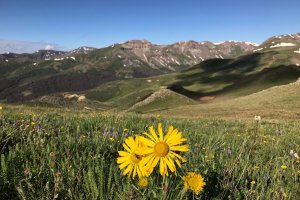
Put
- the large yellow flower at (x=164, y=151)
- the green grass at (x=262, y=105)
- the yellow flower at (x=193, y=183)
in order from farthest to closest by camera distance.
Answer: the green grass at (x=262, y=105) < the yellow flower at (x=193, y=183) < the large yellow flower at (x=164, y=151)

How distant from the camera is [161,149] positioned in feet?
Answer: 7.27

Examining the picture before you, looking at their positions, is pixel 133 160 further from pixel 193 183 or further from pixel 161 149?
pixel 193 183

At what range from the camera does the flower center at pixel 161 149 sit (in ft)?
7.25

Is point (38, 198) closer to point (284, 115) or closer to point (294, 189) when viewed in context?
point (294, 189)

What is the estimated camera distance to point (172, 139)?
2250mm

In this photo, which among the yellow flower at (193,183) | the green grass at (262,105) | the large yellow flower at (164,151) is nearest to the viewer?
the large yellow flower at (164,151)

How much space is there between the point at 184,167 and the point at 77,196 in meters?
1.53

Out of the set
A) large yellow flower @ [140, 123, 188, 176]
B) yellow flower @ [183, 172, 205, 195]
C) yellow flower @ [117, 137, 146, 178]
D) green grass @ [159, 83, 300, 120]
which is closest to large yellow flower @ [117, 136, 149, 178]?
yellow flower @ [117, 137, 146, 178]

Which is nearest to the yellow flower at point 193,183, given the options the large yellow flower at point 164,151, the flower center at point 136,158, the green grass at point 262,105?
the large yellow flower at point 164,151

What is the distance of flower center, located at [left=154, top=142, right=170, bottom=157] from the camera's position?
2211 mm

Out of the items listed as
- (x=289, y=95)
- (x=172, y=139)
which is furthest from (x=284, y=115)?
(x=172, y=139)

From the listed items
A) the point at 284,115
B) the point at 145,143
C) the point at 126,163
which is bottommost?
the point at 284,115

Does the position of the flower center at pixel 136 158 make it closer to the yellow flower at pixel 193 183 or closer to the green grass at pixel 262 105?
the yellow flower at pixel 193 183

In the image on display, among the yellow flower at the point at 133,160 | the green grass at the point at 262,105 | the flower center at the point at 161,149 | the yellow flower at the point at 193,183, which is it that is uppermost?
the flower center at the point at 161,149
